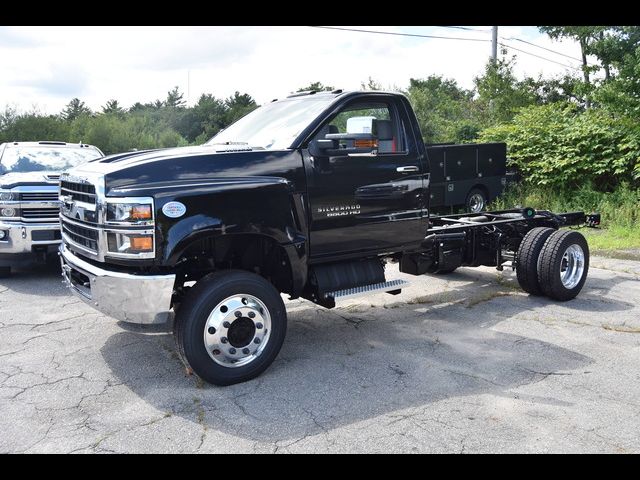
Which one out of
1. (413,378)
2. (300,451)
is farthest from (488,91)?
(300,451)

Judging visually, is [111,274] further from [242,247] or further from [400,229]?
[400,229]

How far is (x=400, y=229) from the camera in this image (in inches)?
226

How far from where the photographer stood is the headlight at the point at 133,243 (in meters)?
4.30

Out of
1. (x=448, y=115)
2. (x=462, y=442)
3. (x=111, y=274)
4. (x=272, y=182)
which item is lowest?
(x=462, y=442)

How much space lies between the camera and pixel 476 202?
49.2 ft

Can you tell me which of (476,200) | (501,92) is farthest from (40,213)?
(501,92)

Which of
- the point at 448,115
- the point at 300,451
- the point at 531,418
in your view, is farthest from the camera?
the point at 448,115

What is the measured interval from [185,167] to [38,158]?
232 inches

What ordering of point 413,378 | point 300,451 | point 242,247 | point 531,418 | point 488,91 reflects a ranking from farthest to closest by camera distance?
1. point 488,91
2. point 242,247
3. point 413,378
4. point 531,418
5. point 300,451

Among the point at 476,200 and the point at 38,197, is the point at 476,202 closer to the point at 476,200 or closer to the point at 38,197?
the point at 476,200

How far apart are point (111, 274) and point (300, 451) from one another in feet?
6.21

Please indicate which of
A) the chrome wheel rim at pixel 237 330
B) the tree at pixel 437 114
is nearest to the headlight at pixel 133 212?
the chrome wheel rim at pixel 237 330

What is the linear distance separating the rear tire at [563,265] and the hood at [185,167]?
3.41m

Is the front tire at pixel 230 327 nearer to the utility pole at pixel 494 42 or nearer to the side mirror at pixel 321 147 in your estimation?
the side mirror at pixel 321 147
